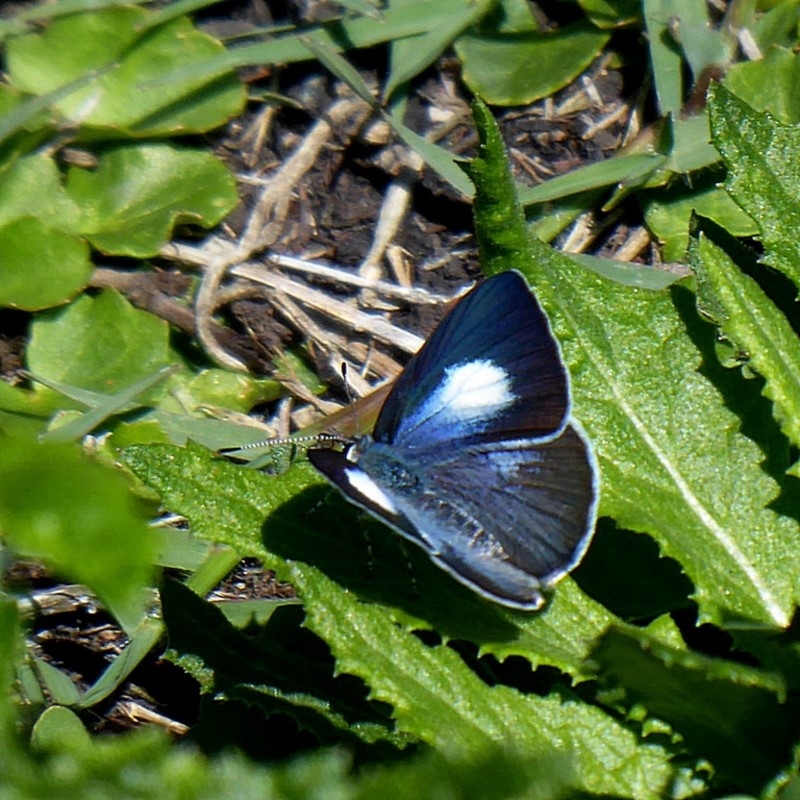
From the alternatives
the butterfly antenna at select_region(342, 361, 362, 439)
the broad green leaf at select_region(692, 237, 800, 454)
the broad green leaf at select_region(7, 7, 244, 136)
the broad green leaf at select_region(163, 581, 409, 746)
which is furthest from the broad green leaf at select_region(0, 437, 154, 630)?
the broad green leaf at select_region(7, 7, 244, 136)

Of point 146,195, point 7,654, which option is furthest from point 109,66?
point 7,654

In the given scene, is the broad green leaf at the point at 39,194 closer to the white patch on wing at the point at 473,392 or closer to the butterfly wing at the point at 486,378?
the butterfly wing at the point at 486,378

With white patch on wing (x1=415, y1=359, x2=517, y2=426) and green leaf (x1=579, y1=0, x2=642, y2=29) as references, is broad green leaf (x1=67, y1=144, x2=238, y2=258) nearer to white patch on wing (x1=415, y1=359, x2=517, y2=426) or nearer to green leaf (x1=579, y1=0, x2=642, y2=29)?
green leaf (x1=579, y1=0, x2=642, y2=29)

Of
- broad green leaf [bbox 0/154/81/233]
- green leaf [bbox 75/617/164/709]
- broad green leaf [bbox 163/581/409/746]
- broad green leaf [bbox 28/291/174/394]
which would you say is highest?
broad green leaf [bbox 0/154/81/233]

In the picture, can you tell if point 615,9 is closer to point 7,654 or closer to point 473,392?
point 473,392

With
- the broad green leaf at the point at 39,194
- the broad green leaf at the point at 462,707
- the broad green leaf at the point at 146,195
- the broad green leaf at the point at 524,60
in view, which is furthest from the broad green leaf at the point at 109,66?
the broad green leaf at the point at 462,707
